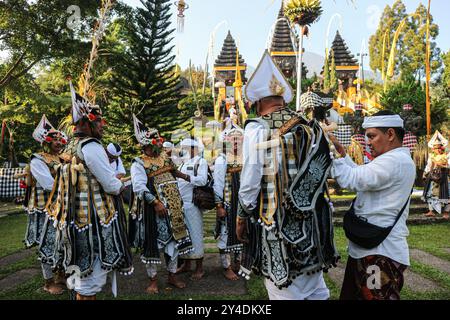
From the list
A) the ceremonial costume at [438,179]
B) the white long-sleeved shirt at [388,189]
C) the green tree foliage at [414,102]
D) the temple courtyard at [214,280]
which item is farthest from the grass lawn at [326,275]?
the green tree foliage at [414,102]

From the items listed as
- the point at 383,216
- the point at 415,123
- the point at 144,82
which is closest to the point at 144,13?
the point at 144,82

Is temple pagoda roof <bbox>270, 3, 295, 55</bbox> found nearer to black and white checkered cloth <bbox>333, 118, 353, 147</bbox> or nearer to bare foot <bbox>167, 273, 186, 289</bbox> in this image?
black and white checkered cloth <bbox>333, 118, 353, 147</bbox>

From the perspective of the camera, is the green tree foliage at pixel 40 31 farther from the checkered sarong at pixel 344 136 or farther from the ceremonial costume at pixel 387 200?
the ceremonial costume at pixel 387 200

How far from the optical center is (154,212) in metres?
4.01

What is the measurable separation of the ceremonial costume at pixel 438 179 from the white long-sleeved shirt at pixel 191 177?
606 cm

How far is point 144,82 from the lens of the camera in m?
13.5

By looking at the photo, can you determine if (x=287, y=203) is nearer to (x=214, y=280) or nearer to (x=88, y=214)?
(x=88, y=214)

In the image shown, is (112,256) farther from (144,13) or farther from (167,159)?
(144,13)

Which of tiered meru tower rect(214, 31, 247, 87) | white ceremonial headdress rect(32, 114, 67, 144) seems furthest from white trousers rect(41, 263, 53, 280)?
tiered meru tower rect(214, 31, 247, 87)

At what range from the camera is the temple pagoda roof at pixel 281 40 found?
33.5m

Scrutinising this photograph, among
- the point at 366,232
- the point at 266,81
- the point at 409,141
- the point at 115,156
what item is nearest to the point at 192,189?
the point at 115,156

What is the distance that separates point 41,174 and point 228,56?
111 ft

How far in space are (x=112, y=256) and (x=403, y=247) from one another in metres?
2.13

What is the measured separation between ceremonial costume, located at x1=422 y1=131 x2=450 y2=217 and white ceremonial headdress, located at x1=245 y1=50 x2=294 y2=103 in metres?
7.08
